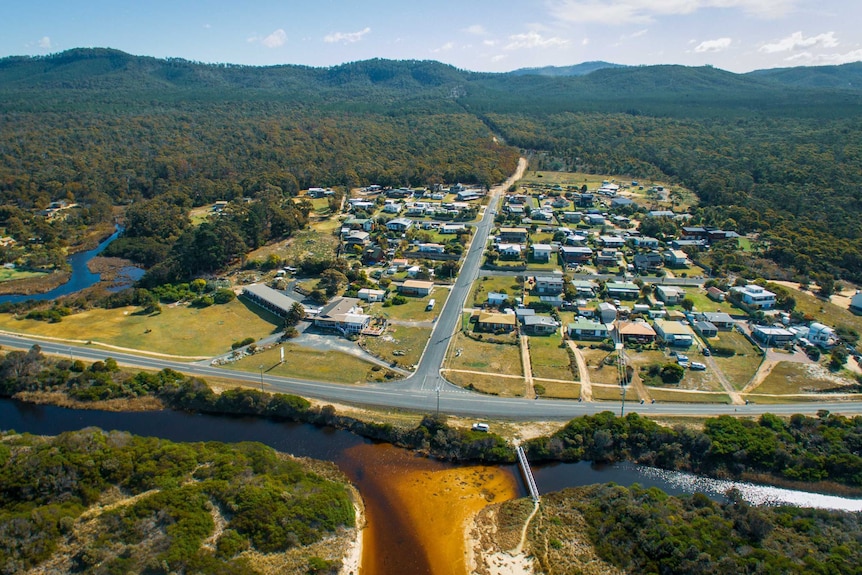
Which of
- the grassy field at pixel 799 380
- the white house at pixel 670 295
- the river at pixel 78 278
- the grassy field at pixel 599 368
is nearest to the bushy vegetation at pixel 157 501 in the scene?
the grassy field at pixel 599 368

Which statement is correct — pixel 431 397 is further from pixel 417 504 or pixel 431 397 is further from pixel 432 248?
pixel 432 248

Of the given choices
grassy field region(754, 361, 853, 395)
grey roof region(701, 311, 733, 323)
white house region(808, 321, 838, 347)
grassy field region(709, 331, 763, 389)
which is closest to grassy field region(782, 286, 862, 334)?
white house region(808, 321, 838, 347)

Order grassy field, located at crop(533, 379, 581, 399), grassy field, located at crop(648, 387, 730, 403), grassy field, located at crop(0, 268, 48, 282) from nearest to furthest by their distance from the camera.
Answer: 1. grassy field, located at crop(648, 387, 730, 403)
2. grassy field, located at crop(533, 379, 581, 399)
3. grassy field, located at crop(0, 268, 48, 282)

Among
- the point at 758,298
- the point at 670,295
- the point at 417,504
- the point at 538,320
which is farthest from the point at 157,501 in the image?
the point at 758,298

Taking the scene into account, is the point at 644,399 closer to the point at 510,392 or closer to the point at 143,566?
the point at 510,392

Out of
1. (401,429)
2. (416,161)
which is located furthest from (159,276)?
(416,161)

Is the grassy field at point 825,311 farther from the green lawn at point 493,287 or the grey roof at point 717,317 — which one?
the green lawn at point 493,287

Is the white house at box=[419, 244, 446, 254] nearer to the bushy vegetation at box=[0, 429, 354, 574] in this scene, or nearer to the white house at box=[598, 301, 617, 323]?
the white house at box=[598, 301, 617, 323]
